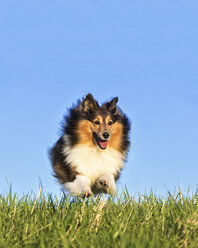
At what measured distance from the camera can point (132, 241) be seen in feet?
12.8

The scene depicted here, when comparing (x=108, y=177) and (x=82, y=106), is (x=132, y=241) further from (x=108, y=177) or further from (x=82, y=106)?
(x=82, y=106)

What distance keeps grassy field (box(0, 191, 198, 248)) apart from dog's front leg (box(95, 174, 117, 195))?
90 centimetres

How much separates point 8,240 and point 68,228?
0.83 m

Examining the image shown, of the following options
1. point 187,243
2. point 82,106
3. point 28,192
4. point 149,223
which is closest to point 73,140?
point 82,106

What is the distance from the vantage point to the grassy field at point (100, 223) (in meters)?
4.23

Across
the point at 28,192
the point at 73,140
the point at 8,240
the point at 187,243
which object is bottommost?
the point at 8,240

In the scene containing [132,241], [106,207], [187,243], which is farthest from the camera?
[106,207]

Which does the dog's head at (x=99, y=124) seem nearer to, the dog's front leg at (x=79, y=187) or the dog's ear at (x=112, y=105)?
the dog's ear at (x=112, y=105)

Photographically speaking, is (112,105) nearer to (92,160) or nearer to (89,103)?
(89,103)

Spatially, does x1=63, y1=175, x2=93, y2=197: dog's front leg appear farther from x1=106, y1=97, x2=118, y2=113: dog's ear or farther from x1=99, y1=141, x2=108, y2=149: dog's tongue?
x1=106, y1=97, x2=118, y2=113: dog's ear

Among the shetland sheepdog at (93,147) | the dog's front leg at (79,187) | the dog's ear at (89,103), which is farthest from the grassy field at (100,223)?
the dog's ear at (89,103)

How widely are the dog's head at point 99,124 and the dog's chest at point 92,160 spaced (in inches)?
7.3

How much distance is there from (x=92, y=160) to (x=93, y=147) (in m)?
0.27

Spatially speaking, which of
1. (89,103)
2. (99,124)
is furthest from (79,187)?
(89,103)
